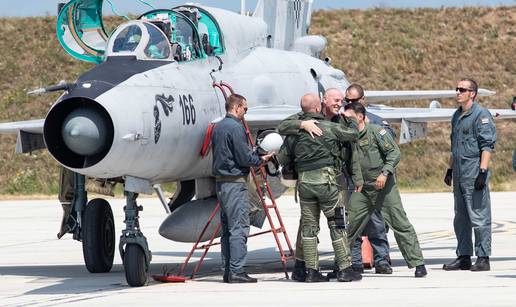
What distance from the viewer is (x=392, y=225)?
43.1 feet

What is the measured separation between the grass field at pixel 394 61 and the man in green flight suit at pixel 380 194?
93.4 ft

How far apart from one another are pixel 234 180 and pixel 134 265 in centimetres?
142

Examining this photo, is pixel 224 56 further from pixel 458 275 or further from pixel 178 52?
pixel 458 275

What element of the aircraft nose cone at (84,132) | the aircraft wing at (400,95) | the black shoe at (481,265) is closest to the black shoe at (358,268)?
the black shoe at (481,265)

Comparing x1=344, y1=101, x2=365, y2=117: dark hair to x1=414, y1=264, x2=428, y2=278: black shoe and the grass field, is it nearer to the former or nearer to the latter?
x1=414, y1=264, x2=428, y2=278: black shoe

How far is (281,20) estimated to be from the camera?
19609 millimetres

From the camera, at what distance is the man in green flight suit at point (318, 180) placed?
12602 millimetres

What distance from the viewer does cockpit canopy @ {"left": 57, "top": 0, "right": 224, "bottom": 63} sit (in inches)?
523

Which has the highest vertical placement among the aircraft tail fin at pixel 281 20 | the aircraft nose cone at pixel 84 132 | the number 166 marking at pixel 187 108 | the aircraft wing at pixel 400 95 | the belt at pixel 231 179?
the aircraft tail fin at pixel 281 20

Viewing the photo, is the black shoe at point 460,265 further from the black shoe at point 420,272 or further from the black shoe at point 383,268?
the black shoe at point 420,272

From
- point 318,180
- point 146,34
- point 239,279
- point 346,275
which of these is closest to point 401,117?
point 318,180

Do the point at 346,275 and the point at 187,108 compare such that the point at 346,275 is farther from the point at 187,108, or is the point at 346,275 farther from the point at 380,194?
the point at 187,108

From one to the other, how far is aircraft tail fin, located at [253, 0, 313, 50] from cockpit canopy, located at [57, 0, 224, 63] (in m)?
3.85

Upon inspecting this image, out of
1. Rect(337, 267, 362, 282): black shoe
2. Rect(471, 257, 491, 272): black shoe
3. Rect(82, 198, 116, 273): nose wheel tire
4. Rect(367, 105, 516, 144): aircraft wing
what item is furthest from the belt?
Rect(367, 105, 516, 144): aircraft wing
